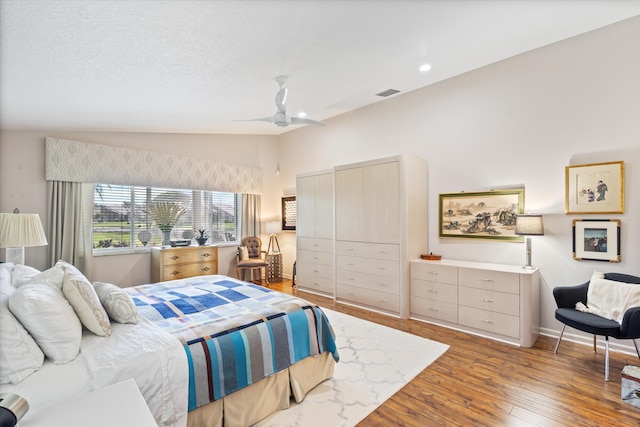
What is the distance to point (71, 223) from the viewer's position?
4.17 meters

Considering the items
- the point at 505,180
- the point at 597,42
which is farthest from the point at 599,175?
the point at 597,42

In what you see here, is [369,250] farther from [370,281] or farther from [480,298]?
[480,298]

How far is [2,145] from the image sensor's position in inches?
148

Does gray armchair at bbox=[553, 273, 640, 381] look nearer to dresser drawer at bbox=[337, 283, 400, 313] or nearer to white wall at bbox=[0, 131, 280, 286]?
dresser drawer at bbox=[337, 283, 400, 313]

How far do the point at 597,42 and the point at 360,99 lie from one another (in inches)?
111

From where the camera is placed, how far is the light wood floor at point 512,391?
2062mm

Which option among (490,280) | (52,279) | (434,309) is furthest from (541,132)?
(52,279)

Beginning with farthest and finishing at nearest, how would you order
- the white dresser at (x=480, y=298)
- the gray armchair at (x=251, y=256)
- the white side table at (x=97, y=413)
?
1. the gray armchair at (x=251, y=256)
2. the white dresser at (x=480, y=298)
3. the white side table at (x=97, y=413)

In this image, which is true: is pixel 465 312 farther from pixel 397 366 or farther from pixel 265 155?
pixel 265 155

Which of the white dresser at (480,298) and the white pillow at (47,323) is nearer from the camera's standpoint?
the white pillow at (47,323)

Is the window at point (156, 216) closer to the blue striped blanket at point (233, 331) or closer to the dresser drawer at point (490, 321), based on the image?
the blue striped blanket at point (233, 331)

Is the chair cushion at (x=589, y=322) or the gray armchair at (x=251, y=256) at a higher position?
the gray armchair at (x=251, y=256)

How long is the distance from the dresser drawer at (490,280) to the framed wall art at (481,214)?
67cm

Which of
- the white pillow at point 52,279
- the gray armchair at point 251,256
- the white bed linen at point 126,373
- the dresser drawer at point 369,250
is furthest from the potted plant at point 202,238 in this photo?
the white bed linen at point 126,373
